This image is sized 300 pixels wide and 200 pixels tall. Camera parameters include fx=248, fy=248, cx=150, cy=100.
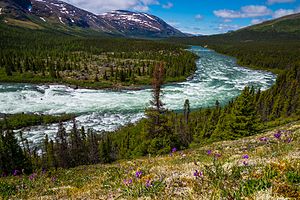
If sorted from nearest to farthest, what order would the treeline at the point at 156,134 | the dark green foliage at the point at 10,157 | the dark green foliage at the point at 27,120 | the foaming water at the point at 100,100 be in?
the treeline at the point at 156,134
the dark green foliage at the point at 10,157
the dark green foliage at the point at 27,120
the foaming water at the point at 100,100

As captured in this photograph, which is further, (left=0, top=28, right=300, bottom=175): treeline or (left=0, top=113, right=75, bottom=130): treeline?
(left=0, top=113, right=75, bottom=130): treeline

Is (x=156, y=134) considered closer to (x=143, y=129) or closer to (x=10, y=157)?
(x=143, y=129)

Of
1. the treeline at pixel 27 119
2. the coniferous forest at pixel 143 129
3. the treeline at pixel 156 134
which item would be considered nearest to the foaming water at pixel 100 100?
the treeline at pixel 27 119

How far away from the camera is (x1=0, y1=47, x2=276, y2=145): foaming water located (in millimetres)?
68438

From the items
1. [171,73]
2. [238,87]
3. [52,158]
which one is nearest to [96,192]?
[52,158]

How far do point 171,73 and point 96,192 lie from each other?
127 metres

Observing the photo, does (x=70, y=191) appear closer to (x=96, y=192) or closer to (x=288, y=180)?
(x=96, y=192)

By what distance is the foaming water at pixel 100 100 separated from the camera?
6844 centimetres

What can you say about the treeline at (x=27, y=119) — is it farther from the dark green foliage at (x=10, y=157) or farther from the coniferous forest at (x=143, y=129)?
the dark green foliage at (x=10, y=157)

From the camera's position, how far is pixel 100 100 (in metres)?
86.9

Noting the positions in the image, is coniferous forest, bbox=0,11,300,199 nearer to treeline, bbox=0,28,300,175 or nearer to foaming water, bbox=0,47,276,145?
treeline, bbox=0,28,300,175

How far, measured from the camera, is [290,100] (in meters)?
76.8

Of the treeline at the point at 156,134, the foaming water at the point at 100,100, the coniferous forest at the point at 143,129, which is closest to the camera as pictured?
the treeline at the point at 156,134

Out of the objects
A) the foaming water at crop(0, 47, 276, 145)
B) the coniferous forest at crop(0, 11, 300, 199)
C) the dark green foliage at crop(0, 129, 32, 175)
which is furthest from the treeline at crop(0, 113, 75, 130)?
the dark green foliage at crop(0, 129, 32, 175)
